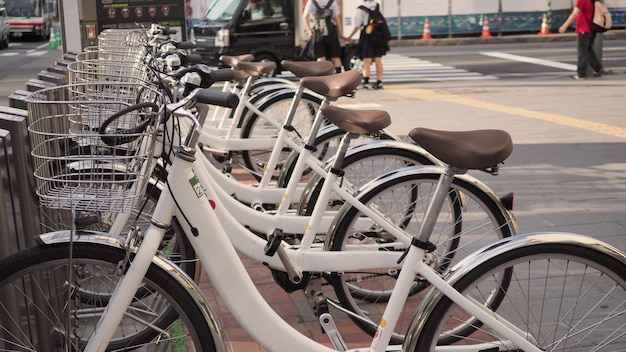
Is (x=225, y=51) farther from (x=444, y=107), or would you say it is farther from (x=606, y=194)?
(x=606, y=194)

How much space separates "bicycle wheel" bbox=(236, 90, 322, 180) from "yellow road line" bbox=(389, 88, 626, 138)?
12.0 ft

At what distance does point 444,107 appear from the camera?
1131 centimetres

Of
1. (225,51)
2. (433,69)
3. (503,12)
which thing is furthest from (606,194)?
(503,12)

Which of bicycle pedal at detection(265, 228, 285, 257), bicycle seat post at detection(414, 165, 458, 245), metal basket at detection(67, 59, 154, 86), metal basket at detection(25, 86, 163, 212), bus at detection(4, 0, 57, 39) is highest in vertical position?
bus at detection(4, 0, 57, 39)

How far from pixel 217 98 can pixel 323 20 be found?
11.5m

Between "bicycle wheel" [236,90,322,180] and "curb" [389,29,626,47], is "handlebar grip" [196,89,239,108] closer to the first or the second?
"bicycle wheel" [236,90,322,180]

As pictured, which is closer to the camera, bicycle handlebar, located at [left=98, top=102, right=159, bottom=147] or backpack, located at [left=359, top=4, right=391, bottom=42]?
bicycle handlebar, located at [left=98, top=102, right=159, bottom=147]

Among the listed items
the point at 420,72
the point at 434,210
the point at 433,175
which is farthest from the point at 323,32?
the point at 434,210

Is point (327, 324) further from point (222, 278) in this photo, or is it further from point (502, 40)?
point (502, 40)

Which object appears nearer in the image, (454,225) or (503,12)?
(454,225)

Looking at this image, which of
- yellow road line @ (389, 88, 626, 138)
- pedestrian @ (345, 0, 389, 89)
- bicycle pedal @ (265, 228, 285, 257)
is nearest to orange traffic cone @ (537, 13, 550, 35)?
yellow road line @ (389, 88, 626, 138)

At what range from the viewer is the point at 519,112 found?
34.6 feet

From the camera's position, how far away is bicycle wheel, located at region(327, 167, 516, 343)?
3.86 metres

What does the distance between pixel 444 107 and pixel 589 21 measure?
12.7ft
